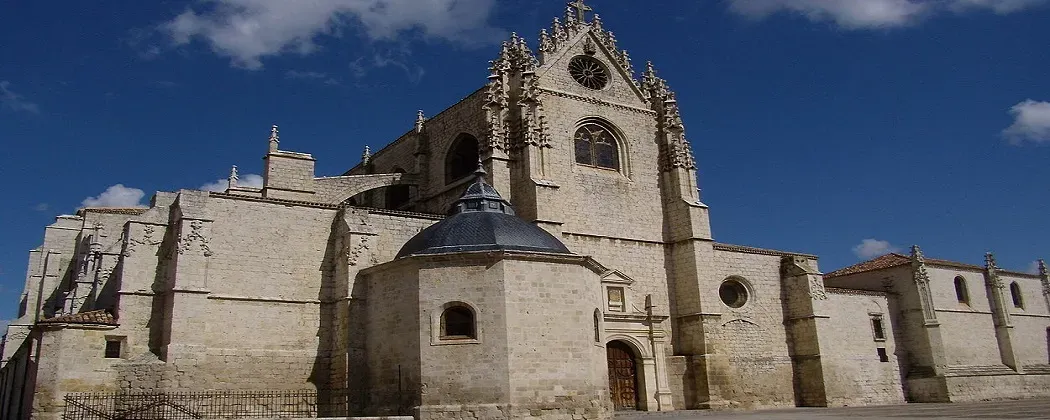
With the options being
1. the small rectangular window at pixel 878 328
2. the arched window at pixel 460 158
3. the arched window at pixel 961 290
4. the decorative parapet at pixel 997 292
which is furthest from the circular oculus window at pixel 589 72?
the decorative parapet at pixel 997 292

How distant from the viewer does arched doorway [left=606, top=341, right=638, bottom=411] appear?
22797 millimetres

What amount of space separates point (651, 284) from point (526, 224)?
22.9ft

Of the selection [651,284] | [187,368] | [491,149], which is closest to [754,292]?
[651,284]

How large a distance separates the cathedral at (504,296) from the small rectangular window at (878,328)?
0.11 metres

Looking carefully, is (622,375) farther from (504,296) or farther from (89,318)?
(89,318)

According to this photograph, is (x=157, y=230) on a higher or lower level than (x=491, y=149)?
lower

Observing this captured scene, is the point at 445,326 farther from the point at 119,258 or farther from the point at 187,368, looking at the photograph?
the point at 119,258

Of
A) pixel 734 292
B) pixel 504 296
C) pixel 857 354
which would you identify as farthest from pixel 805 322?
pixel 504 296

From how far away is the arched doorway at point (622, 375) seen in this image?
2280cm

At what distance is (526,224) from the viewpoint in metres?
19.5

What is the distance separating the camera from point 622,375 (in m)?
23.1

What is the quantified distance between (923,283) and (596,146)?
14103 mm

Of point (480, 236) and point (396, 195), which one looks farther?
point (396, 195)

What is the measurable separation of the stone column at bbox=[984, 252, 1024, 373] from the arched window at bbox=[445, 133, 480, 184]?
22453 millimetres
